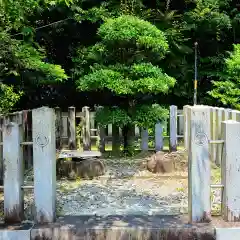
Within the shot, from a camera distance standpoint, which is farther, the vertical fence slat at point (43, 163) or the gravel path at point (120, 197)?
the gravel path at point (120, 197)

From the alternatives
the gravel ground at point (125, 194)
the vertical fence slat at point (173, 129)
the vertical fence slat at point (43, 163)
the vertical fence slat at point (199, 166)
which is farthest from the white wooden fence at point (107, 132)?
the vertical fence slat at point (43, 163)

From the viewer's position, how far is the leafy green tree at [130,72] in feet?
23.6

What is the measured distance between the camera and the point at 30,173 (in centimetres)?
646

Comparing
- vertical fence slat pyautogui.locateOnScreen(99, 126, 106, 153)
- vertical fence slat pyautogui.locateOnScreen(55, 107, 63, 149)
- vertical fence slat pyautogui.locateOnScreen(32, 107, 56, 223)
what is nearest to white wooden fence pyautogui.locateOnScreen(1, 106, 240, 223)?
vertical fence slat pyautogui.locateOnScreen(32, 107, 56, 223)

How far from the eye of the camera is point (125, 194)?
5023 mm

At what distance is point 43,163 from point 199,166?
138cm

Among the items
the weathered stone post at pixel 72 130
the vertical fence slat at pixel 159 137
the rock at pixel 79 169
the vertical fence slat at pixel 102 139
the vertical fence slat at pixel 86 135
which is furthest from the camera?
the weathered stone post at pixel 72 130

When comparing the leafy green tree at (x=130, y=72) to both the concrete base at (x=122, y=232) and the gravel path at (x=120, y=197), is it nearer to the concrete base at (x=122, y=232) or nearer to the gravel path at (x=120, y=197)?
the gravel path at (x=120, y=197)

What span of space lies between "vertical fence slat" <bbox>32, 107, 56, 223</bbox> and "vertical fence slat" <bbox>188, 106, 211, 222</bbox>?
1.25 m

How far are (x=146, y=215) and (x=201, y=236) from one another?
0.64m

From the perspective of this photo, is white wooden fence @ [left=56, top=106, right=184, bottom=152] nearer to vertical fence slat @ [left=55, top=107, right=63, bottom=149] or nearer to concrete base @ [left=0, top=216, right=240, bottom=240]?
vertical fence slat @ [left=55, top=107, right=63, bottom=149]

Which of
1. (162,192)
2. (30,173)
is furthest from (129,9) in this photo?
(162,192)

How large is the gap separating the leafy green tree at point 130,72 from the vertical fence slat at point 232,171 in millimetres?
3647

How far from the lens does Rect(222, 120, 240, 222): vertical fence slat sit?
3.55 meters
